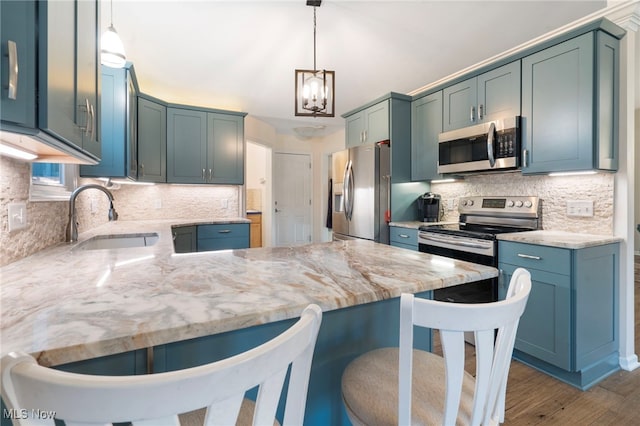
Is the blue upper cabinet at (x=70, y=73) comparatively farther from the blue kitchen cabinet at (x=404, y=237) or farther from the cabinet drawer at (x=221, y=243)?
the blue kitchen cabinet at (x=404, y=237)

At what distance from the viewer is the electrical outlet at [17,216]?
1.25 m

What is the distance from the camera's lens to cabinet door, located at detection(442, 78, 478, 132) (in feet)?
9.18

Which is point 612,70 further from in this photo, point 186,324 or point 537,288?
point 186,324

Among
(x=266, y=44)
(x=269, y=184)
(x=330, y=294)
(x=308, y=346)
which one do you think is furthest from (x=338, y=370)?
→ (x=269, y=184)

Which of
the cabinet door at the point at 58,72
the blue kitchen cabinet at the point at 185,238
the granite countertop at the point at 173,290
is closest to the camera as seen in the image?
the granite countertop at the point at 173,290

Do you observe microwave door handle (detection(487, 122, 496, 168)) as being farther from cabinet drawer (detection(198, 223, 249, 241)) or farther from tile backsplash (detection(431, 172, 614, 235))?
cabinet drawer (detection(198, 223, 249, 241))

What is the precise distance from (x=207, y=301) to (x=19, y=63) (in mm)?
692

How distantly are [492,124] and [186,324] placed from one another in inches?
109

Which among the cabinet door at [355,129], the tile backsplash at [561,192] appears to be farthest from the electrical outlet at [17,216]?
the tile backsplash at [561,192]

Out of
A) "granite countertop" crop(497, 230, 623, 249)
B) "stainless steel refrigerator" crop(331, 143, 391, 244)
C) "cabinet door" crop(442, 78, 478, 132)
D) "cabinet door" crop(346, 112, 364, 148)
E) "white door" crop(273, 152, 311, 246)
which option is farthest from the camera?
"white door" crop(273, 152, 311, 246)

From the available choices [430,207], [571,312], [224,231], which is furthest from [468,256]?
[224,231]

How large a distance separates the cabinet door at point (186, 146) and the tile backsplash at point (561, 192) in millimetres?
3159

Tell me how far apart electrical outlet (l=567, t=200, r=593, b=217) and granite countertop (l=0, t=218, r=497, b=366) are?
177 centimetres

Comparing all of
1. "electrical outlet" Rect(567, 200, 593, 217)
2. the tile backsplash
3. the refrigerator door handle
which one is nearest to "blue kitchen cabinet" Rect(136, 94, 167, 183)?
the refrigerator door handle
